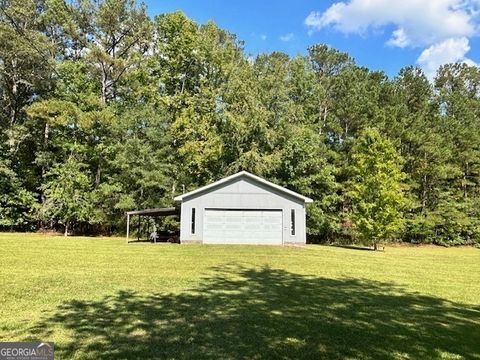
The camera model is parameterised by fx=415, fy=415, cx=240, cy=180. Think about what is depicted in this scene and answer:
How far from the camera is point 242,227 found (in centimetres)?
2256

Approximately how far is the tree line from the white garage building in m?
6.14

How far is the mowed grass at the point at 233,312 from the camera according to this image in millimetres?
4746

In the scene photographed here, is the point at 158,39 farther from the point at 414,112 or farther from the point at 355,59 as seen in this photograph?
the point at 414,112

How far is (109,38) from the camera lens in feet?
109

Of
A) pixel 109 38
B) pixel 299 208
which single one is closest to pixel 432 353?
pixel 299 208

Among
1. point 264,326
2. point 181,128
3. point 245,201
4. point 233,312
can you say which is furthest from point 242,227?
point 264,326

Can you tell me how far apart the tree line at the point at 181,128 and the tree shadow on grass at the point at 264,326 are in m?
18.8

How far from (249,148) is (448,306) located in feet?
78.4

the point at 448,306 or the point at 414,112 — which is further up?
the point at 414,112

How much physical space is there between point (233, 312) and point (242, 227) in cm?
1609

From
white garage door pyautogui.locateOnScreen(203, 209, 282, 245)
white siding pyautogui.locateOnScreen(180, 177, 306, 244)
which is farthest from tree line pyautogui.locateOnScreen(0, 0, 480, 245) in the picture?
white garage door pyautogui.locateOnScreen(203, 209, 282, 245)

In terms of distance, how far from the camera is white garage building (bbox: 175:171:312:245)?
22453 mm

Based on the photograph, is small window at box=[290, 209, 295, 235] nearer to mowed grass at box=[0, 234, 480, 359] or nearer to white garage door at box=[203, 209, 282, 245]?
white garage door at box=[203, 209, 282, 245]

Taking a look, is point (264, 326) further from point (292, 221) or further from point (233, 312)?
point (292, 221)
